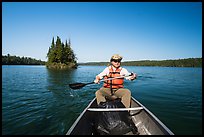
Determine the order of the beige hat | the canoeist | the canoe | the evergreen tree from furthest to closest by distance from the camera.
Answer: the evergreen tree, the beige hat, the canoeist, the canoe

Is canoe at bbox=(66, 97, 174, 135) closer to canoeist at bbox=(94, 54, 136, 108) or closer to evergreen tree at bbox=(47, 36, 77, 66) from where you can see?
canoeist at bbox=(94, 54, 136, 108)

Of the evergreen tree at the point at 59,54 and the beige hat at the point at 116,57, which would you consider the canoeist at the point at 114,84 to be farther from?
the evergreen tree at the point at 59,54

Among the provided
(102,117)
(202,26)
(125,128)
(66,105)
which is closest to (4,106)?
(66,105)

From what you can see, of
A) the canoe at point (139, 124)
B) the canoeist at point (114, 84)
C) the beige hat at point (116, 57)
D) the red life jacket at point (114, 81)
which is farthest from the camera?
the red life jacket at point (114, 81)

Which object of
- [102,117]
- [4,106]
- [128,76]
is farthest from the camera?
[4,106]

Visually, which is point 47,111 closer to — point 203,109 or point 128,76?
point 128,76

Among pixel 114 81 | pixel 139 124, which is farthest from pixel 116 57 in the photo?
pixel 139 124

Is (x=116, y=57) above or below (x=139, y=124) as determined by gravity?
above

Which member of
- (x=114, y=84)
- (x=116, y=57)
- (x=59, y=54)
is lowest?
(x=114, y=84)

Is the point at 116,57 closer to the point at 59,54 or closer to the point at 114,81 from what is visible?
the point at 114,81

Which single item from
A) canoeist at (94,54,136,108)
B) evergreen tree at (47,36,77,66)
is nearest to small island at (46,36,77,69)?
evergreen tree at (47,36,77,66)

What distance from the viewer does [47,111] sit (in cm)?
672

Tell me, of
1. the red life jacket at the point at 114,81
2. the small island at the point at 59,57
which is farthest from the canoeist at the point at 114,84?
the small island at the point at 59,57

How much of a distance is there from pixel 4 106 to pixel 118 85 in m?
5.79
